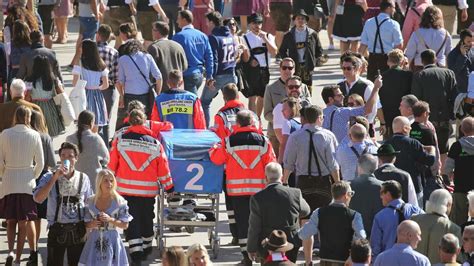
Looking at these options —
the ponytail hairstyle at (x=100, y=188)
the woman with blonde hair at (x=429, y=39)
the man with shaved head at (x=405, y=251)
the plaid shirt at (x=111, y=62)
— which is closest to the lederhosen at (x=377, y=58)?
the woman with blonde hair at (x=429, y=39)

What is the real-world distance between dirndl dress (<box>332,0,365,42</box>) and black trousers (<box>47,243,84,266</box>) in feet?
38.2

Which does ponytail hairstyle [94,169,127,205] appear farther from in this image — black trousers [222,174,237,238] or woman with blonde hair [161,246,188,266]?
woman with blonde hair [161,246,188,266]

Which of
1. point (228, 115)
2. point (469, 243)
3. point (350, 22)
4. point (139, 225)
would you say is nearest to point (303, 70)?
point (228, 115)

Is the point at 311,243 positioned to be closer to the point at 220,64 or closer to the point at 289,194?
the point at 289,194

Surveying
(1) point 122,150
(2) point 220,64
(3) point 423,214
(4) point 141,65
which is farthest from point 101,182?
(2) point 220,64

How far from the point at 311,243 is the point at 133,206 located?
2.00m

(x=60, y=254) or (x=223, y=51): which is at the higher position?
(x=223, y=51)

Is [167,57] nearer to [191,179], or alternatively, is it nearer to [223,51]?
[223,51]

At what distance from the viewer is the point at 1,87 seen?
1959cm

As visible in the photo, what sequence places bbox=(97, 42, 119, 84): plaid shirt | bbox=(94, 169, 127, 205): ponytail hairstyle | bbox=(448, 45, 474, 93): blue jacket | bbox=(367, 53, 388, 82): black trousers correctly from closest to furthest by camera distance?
bbox=(94, 169, 127, 205): ponytail hairstyle, bbox=(97, 42, 119, 84): plaid shirt, bbox=(448, 45, 474, 93): blue jacket, bbox=(367, 53, 388, 82): black trousers

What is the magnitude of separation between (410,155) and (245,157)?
1674 millimetres

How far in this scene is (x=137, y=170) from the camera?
15.6 m

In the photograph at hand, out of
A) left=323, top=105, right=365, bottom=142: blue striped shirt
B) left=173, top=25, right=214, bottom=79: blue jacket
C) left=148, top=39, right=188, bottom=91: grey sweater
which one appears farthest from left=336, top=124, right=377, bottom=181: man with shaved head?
left=173, top=25, right=214, bottom=79: blue jacket

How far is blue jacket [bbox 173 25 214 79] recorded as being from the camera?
2073 centimetres
